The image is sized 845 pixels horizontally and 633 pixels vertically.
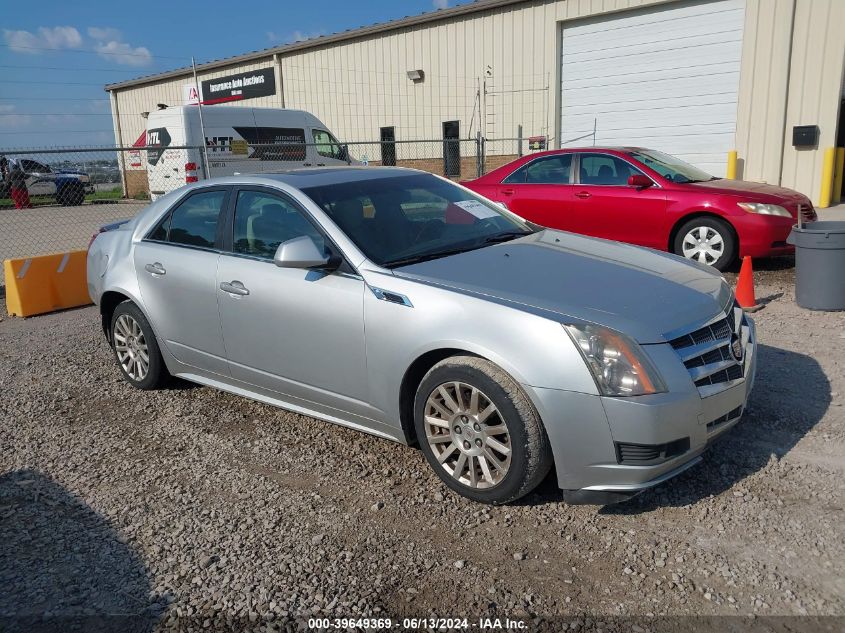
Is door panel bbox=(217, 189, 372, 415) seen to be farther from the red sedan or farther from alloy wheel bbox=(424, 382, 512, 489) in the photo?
the red sedan

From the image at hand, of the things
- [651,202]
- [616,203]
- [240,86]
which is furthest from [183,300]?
[240,86]

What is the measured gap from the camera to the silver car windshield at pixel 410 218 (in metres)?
3.81

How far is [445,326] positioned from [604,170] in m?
6.18

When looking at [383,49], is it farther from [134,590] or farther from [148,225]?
[134,590]

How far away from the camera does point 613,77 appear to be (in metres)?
16.6

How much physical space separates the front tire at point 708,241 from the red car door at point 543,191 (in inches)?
53.1

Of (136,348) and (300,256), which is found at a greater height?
(300,256)

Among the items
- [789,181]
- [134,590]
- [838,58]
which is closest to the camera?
[134,590]

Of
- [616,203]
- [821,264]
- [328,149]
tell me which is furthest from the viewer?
[328,149]

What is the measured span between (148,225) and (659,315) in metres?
3.61

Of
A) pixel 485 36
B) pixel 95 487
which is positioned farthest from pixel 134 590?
pixel 485 36

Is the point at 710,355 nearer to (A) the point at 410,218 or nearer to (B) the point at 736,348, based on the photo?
(B) the point at 736,348

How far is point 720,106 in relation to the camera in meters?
15.1

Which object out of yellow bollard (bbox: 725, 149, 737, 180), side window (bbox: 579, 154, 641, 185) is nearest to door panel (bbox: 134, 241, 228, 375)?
side window (bbox: 579, 154, 641, 185)
